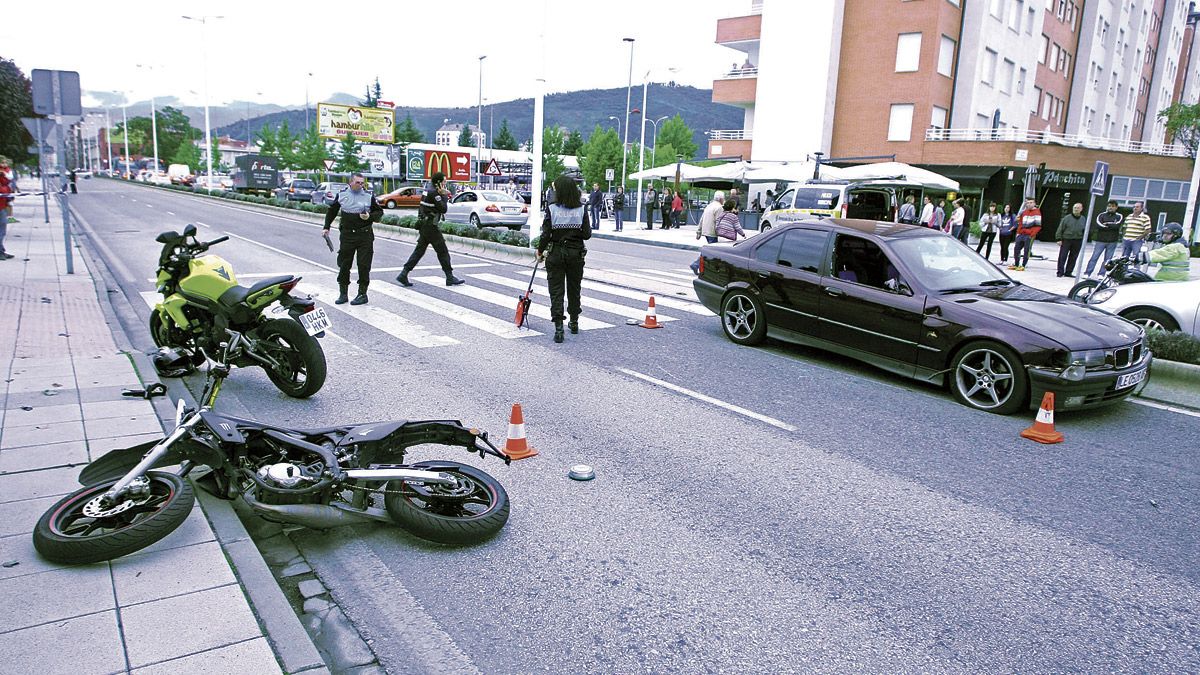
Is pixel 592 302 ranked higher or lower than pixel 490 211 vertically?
lower

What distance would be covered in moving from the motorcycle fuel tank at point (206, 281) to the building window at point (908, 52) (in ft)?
121

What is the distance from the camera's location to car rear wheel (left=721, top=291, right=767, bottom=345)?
9.22m

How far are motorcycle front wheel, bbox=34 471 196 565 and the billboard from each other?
5038 cm

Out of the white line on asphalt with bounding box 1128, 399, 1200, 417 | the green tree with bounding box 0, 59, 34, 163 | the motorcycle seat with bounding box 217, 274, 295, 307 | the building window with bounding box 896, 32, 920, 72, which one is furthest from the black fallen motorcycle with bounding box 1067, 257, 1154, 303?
the green tree with bounding box 0, 59, 34, 163

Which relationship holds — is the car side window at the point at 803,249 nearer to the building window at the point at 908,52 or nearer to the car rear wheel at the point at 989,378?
the car rear wheel at the point at 989,378

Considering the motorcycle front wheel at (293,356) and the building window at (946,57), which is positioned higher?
the building window at (946,57)

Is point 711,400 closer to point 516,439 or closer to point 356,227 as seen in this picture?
point 516,439

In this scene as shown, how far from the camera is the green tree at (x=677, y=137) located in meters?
99.8

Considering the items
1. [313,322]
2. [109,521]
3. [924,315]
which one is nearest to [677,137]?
[924,315]

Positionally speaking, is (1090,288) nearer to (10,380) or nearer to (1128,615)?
(1128,615)

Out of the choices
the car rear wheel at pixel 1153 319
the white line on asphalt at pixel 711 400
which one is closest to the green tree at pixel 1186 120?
the car rear wheel at pixel 1153 319

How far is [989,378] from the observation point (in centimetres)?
697

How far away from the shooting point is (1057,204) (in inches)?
1522

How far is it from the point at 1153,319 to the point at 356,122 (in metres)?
50.3
